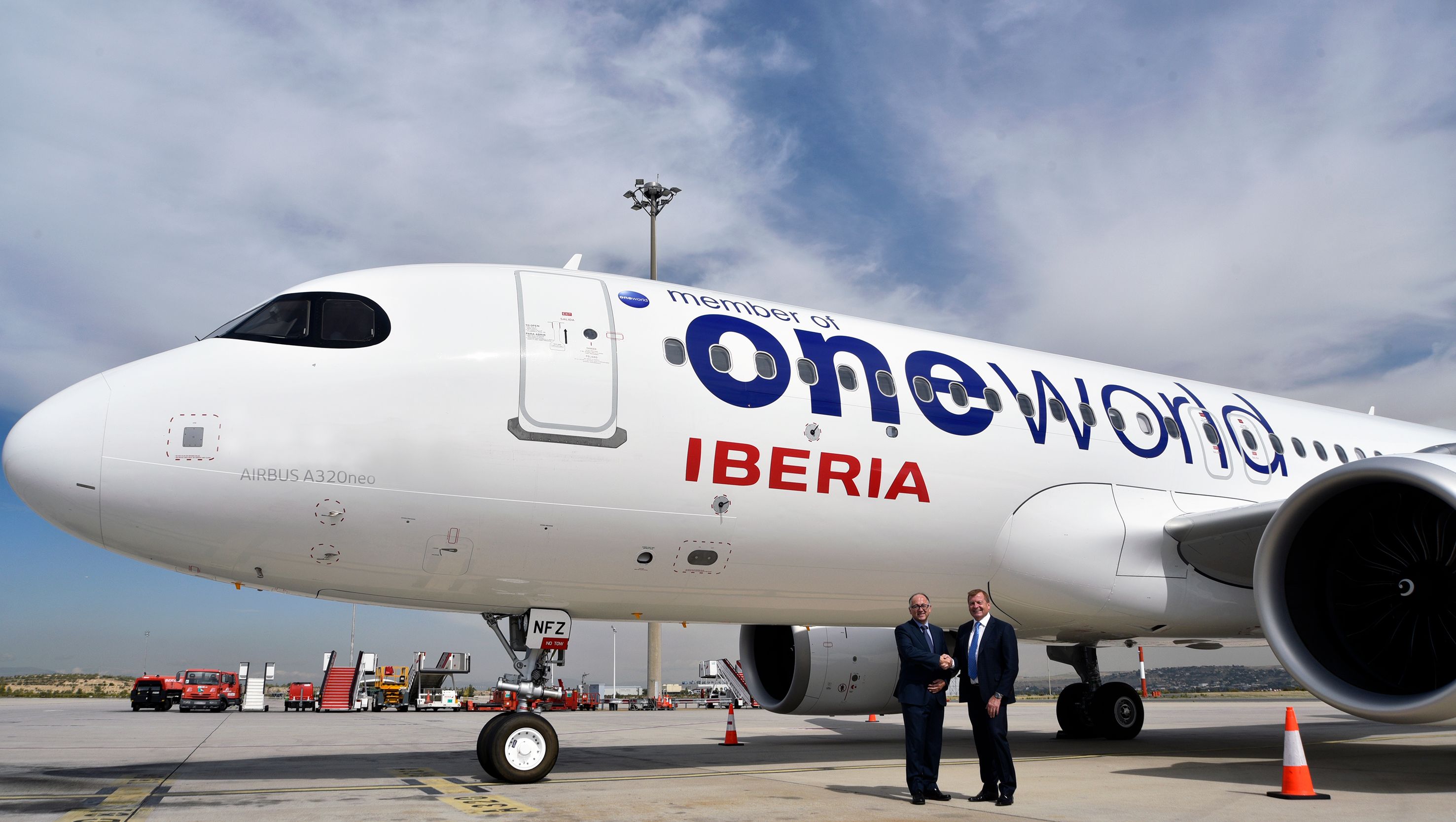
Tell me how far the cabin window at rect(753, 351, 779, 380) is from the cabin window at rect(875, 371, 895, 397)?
1.07 meters

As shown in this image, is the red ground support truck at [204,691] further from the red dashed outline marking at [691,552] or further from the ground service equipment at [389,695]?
the red dashed outline marking at [691,552]

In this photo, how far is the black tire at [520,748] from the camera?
785 cm

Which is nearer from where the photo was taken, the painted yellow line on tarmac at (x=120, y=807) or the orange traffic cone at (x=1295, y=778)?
the painted yellow line on tarmac at (x=120, y=807)

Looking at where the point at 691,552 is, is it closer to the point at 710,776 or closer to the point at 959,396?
the point at 710,776

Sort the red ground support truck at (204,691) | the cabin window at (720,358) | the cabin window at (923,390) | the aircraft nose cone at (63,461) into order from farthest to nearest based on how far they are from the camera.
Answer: the red ground support truck at (204,691) → the cabin window at (923,390) → the cabin window at (720,358) → the aircraft nose cone at (63,461)

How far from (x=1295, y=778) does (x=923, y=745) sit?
8.70 feet

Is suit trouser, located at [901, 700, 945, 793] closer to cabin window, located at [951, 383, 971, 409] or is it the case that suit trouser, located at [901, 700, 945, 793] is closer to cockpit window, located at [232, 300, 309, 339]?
cabin window, located at [951, 383, 971, 409]

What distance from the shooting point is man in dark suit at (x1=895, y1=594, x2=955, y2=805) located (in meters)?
7.18

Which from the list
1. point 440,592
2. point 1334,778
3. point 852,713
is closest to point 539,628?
point 440,592

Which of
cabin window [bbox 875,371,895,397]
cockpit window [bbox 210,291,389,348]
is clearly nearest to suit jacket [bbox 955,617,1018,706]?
cabin window [bbox 875,371,895,397]

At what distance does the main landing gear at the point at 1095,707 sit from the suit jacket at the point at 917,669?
6.45 metres

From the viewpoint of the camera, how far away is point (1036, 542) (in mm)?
9727

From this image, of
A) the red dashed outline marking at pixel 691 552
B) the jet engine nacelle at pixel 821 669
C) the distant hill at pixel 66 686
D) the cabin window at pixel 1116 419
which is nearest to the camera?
the red dashed outline marking at pixel 691 552

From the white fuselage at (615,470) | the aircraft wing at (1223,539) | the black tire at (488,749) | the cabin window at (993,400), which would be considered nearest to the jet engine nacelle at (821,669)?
the white fuselage at (615,470)
